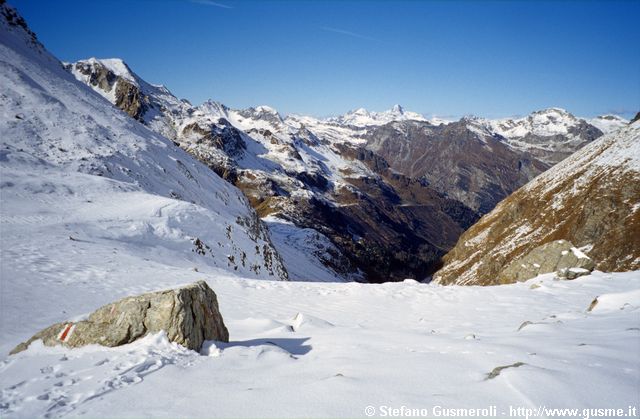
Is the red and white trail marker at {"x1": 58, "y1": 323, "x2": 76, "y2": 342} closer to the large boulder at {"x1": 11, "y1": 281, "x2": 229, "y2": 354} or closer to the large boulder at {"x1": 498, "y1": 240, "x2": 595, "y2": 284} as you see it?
the large boulder at {"x1": 11, "y1": 281, "x2": 229, "y2": 354}

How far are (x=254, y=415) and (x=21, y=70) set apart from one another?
2962 inches

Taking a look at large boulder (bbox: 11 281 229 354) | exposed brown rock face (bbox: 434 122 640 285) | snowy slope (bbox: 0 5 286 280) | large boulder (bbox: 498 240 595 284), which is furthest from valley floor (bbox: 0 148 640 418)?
exposed brown rock face (bbox: 434 122 640 285)

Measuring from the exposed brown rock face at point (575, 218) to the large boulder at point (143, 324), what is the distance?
297ft

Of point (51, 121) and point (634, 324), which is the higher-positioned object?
point (51, 121)

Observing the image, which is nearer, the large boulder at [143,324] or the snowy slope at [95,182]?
the large boulder at [143,324]

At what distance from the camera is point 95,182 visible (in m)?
37.5

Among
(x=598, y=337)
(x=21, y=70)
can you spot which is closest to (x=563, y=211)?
(x=598, y=337)

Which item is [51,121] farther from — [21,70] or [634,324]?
[634,324]

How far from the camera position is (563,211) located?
112m

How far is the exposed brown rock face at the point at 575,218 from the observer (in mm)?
89062

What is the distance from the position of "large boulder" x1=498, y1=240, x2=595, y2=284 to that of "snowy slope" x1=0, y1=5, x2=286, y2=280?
993 inches

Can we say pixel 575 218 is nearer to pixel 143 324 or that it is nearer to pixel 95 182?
pixel 95 182

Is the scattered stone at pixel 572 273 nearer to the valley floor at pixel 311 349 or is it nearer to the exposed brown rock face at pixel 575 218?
the valley floor at pixel 311 349

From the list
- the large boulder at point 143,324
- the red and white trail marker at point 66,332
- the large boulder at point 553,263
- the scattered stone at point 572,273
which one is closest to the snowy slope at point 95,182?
the red and white trail marker at point 66,332
